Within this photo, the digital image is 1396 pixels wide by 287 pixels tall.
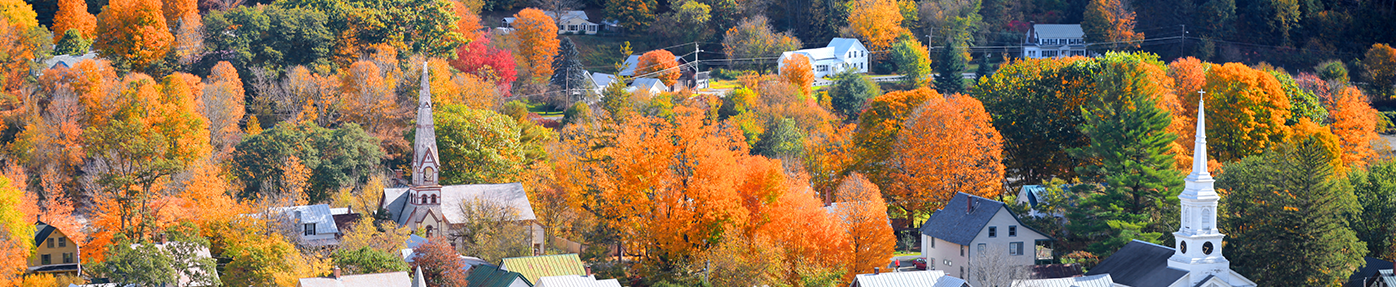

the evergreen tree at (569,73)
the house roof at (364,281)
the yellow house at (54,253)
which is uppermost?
the evergreen tree at (569,73)

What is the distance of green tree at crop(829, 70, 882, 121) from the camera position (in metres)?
115

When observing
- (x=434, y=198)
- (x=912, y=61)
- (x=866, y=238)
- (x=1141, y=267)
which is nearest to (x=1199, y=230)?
(x=1141, y=267)

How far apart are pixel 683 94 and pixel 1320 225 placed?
50417 millimetres

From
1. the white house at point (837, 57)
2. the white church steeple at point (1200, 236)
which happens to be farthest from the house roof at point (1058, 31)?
the white church steeple at point (1200, 236)

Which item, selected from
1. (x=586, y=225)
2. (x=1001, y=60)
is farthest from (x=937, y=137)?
(x=1001, y=60)

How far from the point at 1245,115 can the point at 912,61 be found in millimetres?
47975

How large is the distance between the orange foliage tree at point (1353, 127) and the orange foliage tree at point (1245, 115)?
14.1 ft

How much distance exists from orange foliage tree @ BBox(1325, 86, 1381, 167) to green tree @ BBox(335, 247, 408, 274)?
48000 mm

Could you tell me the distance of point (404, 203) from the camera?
7844cm

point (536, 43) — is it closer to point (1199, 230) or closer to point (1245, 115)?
point (1245, 115)

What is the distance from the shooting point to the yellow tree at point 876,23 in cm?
13675

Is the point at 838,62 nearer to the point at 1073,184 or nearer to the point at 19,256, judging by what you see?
the point at 1073,184

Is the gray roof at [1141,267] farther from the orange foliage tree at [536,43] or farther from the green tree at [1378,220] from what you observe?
the orange foliage tree at [536,43]

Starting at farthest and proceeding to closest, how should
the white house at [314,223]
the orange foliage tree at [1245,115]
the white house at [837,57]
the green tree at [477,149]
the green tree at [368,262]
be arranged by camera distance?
1. the white house at [837,57]
2. the green tree at [477,149]
3. the orange foliage tree at [1245,115]
4. the white house at [314,223]
5. the green tree at [368,262]
